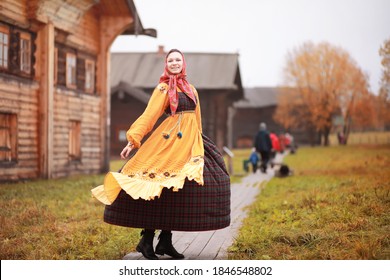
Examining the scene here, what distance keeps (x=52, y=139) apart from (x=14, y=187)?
124 inches

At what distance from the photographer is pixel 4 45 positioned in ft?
35.5

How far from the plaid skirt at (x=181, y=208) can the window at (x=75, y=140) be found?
9932 mm

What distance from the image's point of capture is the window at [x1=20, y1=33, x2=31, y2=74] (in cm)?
1165

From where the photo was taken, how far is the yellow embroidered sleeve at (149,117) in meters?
4.84

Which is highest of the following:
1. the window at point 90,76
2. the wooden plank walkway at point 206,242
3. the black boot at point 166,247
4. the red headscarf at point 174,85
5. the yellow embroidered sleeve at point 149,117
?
the window at point 90,76

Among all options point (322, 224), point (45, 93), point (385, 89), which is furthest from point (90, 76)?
point (322, 224)

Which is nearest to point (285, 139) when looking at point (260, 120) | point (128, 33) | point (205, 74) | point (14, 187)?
point (205, 74)

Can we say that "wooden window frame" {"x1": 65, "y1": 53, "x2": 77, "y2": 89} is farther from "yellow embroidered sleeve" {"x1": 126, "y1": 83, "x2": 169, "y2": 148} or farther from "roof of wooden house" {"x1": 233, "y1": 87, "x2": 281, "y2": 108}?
"roof of wooden house" {"x1": 233, "y1": 87, "x2": 281, "y2": 108}

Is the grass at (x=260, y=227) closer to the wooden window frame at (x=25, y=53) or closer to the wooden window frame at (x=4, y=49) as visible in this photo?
the wooden window frame at (x=4, y=49)

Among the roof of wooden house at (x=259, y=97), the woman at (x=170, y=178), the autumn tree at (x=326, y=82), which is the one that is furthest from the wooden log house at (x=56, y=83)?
the roof of wooden house at (x=259, y=97)

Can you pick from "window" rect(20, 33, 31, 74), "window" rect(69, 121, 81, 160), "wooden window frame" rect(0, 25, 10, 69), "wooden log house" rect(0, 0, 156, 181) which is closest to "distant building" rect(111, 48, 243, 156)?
"wooden log house" rect(0, 0, 156, 181)

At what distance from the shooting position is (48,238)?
6.11 meters

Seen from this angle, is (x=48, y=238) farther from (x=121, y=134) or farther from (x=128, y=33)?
(x=121, y=134)

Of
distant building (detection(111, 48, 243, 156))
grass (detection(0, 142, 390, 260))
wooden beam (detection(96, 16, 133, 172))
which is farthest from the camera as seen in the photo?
distant building (detection(111, 48, 243, 156))
